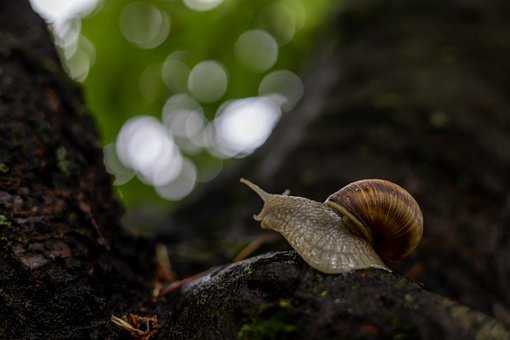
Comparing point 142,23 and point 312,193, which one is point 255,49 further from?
point 312,193

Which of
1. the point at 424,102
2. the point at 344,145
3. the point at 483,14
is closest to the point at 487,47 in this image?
the point at 483,14

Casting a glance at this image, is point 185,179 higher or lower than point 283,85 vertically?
lower

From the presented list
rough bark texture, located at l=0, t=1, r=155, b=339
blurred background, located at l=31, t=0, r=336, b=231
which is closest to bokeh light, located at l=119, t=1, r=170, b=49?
blurred background, located at l=31, t=0, r=336, b=231

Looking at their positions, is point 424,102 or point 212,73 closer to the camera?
point 424,102

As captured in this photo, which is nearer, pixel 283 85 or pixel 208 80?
pixel 208 80

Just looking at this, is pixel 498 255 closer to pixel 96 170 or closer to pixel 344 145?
pixel 344 145

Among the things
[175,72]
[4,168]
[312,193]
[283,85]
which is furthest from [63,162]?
[283,85]
